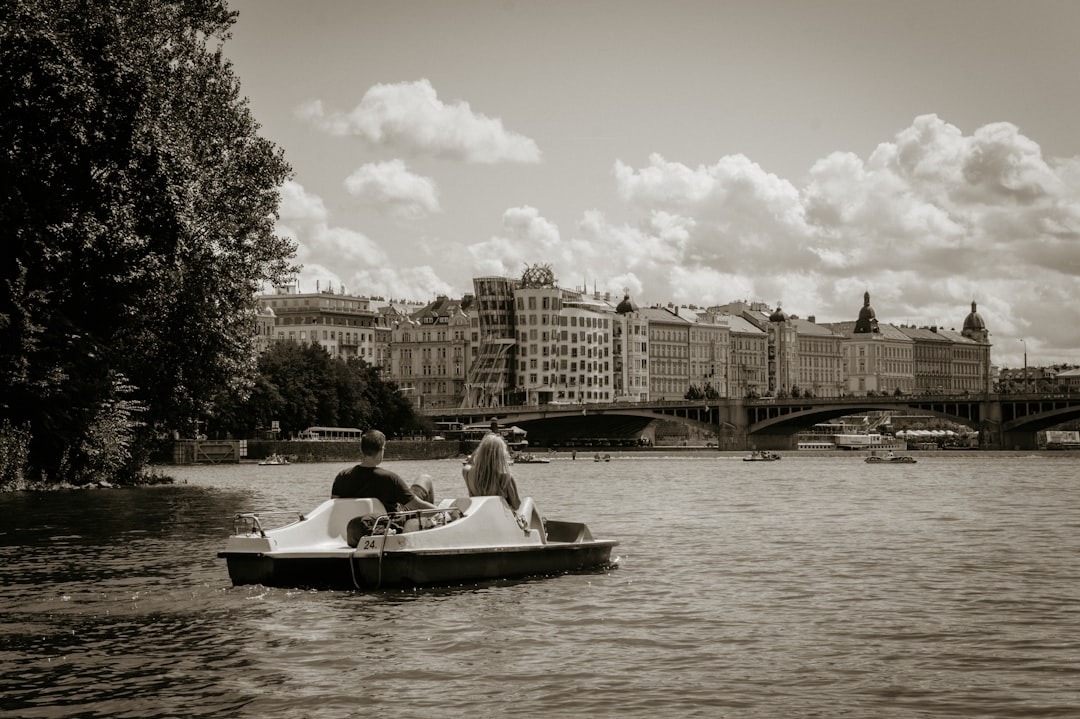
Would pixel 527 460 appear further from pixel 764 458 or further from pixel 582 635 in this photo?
pixel 582 635

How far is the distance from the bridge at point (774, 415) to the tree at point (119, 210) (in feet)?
292

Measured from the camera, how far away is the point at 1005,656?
14.8 meters

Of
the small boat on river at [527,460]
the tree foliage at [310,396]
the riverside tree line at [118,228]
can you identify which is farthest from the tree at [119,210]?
the small boat on river at [527,460]

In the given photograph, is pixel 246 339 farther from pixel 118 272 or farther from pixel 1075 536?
pixel 1075 536

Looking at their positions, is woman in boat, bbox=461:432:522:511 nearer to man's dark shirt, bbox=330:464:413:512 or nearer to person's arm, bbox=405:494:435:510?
person's arm, bbox=405:494:435:510

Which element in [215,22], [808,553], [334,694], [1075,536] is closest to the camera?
[334,694]

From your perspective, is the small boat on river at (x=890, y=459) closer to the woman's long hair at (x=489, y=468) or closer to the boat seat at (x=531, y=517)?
the boat seat at (x=531, y=517)

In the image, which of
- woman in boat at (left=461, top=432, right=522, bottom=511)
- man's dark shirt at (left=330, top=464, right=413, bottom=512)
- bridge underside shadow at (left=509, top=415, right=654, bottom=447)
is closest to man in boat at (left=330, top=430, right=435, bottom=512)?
man's dark shirt at (left=330, top=464, right=413, bottom=512)

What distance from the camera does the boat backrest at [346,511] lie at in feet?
63.9

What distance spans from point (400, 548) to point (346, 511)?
A: 128 cm

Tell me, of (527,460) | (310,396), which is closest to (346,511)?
(527,460)

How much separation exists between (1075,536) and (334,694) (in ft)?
74.0

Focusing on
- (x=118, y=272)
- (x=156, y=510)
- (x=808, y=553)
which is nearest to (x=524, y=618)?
(x=808, y=553)

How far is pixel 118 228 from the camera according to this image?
34875 mm
